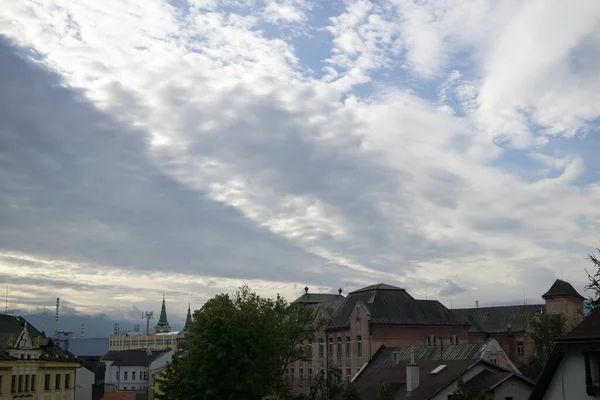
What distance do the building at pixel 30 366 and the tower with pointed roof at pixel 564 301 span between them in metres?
63.8

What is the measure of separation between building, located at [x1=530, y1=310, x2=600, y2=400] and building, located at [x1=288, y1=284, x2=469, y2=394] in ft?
161

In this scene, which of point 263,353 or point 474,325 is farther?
point 474,325

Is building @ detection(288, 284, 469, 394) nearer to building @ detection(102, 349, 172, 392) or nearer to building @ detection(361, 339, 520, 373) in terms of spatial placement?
building @ detection(361, 339, 520, 373)

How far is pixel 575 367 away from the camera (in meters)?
22.6

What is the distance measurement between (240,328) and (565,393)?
3243 centimetres

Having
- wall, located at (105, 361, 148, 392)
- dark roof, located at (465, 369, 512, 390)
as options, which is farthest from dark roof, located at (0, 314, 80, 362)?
wall, located at (105, 361, 148, 392)

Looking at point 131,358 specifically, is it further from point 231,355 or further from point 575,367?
point 575,367

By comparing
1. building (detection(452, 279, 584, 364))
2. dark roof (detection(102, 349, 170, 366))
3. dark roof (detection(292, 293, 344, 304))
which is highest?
dark roof (detection(292, 293, 344, 304))

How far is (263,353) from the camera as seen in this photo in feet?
172

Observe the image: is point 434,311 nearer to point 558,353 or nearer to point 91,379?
point 91,379

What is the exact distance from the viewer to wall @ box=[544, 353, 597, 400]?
880 inches

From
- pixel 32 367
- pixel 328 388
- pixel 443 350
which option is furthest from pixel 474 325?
pixel 32 367

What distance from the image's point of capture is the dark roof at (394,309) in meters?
76.4

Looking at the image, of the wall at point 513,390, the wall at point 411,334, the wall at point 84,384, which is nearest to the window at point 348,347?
the wall at point 411,334
